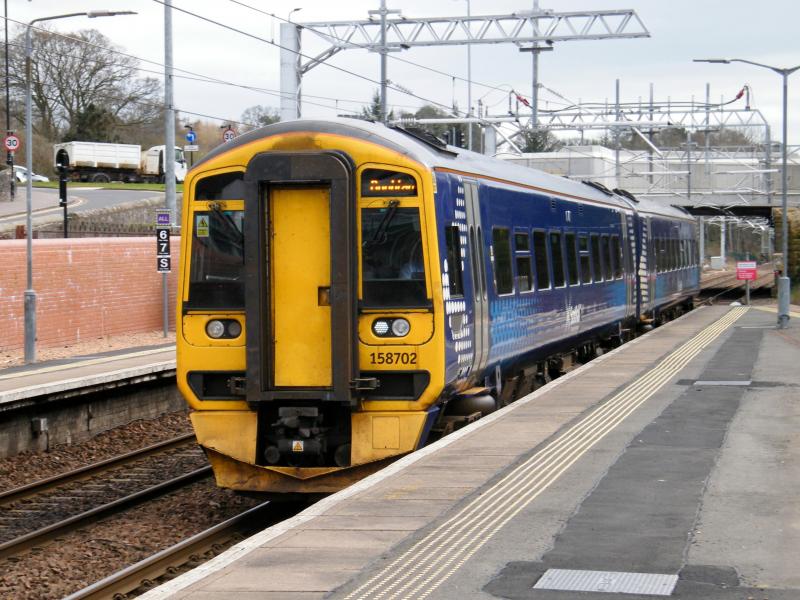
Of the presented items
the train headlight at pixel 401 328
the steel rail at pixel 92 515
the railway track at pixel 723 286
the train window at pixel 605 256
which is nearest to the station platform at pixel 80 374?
the steel rail at pixel 92 515

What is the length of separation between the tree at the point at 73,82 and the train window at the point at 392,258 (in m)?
54.4

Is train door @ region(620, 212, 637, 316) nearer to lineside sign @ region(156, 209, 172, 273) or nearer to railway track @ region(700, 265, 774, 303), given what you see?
lineside sign @ region(156, 209, 172, 273)

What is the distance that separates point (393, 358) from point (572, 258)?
786 centimetres

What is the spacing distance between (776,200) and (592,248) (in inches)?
1398

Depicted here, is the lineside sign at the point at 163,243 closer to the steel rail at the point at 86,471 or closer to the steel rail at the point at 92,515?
the steel rail at the point at 86,471

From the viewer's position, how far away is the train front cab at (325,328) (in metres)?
10.3

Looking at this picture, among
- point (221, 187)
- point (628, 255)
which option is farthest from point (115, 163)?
point (221, 187)

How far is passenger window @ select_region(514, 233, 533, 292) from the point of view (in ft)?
46.9

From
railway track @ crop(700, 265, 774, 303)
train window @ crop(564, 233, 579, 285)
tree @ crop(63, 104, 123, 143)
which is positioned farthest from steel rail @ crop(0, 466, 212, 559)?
tree @ crop(63, 104, 123, 143)

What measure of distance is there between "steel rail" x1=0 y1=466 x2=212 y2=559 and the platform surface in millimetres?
3116

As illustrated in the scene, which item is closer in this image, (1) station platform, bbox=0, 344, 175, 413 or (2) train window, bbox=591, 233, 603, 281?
(1) station platform, bbox=0, 344, 175, 413

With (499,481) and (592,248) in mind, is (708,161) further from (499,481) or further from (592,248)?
(499,481)

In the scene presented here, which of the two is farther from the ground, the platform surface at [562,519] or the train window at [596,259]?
the train window at [596,259]

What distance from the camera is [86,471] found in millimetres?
14203
